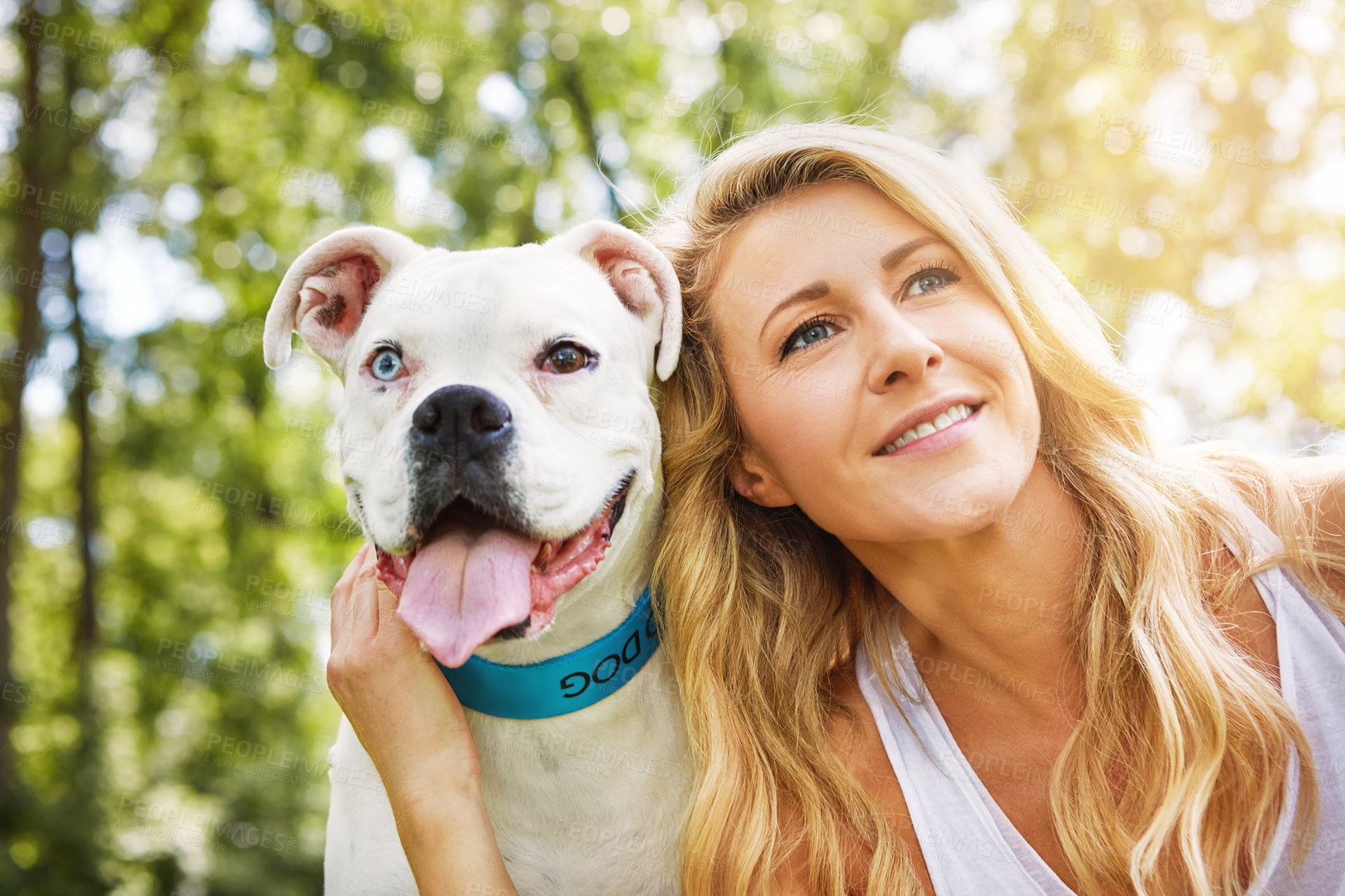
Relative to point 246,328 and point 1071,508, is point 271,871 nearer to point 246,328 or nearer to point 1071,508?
point 246,328

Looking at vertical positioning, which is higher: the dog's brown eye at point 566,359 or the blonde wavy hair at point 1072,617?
the dog's brown eye at point 566,359

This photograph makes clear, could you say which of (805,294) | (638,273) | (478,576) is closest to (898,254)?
(805,294)

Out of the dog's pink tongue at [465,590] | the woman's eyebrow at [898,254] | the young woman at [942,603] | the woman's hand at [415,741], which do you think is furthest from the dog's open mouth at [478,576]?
the woman's eyebrow at [898,254]

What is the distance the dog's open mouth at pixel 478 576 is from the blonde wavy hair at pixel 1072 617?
1.35ft

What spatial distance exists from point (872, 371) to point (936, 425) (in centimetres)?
19

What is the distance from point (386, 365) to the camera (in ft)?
7.27

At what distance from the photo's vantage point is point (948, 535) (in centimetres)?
216

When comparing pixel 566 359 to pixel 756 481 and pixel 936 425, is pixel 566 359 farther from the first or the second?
pixel 936 425

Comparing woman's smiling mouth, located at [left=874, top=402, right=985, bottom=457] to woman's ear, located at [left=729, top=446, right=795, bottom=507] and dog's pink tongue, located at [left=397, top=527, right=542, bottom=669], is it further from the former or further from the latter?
dog's pink tongue, located at [left=397, top=527, right=542, bottom=669]

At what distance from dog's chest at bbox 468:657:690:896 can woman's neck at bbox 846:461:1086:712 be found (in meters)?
0.87

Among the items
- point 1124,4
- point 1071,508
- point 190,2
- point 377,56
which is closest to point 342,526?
point 377,56

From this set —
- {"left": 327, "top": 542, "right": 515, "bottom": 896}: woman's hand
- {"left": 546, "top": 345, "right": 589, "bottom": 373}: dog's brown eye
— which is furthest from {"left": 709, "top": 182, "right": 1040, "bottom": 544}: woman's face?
{"left": 327, "top": 542, "right": 515, "bottom": 896}: woman's hand

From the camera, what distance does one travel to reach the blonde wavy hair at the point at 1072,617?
6.74 feet

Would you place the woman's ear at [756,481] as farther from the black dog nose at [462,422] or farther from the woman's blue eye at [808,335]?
the black dog nose at [462,422]
